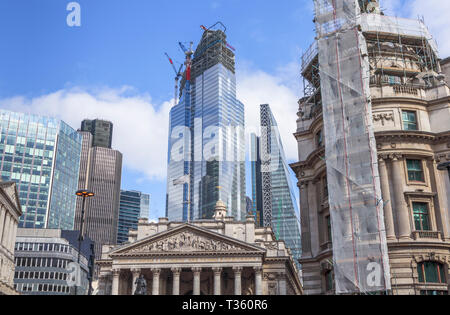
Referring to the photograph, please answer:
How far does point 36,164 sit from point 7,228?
8579 cm

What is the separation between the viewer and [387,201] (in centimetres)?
3656

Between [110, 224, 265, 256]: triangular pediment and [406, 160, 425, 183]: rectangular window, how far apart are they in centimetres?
3561

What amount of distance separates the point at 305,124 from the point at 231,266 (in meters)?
30.6

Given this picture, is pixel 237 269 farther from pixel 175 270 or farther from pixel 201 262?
pixel 175 270

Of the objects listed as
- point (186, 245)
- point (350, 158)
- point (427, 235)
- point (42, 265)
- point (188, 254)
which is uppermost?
point (42, 265)

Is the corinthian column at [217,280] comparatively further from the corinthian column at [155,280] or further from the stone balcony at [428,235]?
the stone balcony at [428,235]

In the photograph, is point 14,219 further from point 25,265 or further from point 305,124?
Answer: point 305,124

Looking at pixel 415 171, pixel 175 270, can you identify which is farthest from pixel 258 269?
pixel 415 171

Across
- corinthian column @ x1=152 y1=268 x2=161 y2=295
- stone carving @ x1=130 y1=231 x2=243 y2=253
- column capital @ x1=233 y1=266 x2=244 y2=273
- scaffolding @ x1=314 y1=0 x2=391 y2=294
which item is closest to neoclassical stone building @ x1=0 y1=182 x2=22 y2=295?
stone carving @ x1=130 y1=231 x2=243 y2=253

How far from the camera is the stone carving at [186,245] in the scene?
7200cm

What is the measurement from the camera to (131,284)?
74625 mm

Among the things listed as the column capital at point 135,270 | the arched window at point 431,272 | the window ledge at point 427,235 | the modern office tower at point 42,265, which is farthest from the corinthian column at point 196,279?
the modern office tower at point 42,265

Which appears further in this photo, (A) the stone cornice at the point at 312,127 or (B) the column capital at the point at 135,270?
(B) the column capital at the point at 135,270
